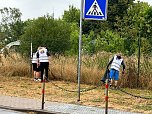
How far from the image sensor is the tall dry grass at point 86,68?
19.2 metres

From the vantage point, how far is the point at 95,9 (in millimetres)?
13656

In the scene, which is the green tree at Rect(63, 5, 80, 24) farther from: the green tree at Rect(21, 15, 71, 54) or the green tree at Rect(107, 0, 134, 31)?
the green tree at Rect(21, 15, 71, 54)

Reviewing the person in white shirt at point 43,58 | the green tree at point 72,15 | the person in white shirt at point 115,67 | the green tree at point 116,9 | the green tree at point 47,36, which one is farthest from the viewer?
the green tree at point 72,15

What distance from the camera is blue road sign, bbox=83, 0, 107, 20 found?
1360 centimetres

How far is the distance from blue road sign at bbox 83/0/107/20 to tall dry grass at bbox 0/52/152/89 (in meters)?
5.97

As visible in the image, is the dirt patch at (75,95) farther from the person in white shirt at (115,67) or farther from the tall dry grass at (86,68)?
the tall dry grass at (86,68)

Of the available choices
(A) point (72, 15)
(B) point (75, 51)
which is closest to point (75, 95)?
(B) point (75, 51)

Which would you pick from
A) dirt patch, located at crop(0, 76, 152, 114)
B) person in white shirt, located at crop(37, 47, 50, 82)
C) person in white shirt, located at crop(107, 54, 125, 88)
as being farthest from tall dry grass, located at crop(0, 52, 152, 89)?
person in white shirt, located at crop(37, 47, 50, 82)

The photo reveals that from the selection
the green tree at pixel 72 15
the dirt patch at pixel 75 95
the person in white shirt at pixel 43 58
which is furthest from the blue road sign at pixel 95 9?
the green tree at pixel 72 15

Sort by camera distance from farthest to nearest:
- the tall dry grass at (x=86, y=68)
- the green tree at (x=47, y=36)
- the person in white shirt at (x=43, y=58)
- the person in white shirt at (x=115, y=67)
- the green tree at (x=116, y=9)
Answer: the green tree at (x=116, y=9)
the green tree at (x=47, y=36)
the person in white shirt at (x=43, y=58)
the tall dry grass at (x=86, y=68)
the person in white shirt at (x=115, y=67)

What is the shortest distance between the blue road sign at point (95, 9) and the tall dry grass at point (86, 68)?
597cm

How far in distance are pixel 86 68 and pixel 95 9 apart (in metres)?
7.18

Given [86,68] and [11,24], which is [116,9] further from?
[86,68]

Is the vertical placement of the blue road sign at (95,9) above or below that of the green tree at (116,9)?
below
